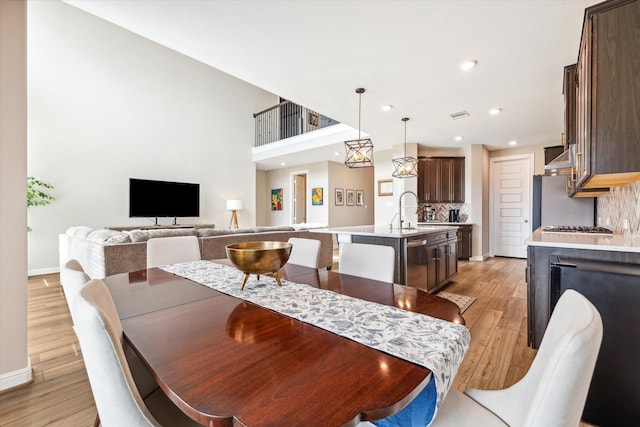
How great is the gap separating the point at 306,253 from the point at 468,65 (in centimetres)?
241

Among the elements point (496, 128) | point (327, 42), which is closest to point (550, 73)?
point (496, 128)

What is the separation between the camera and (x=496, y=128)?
4836mm

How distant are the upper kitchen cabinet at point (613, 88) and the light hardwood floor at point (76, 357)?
1.42 m

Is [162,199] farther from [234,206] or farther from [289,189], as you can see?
[289,189]

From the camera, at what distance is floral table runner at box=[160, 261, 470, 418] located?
76 centimetres

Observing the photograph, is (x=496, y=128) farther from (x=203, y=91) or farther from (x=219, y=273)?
(x=203, y=91)

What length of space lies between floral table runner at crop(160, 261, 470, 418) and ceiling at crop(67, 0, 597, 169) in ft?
6.24

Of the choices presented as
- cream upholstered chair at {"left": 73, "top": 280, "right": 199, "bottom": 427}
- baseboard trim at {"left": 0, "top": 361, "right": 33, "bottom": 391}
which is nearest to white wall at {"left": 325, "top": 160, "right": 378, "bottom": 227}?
baseboard trim at {"left": 0, "top": 361, "right": 33, "bottom": 391}

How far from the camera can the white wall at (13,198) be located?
69.3 inches

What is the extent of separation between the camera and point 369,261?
1.77 metres

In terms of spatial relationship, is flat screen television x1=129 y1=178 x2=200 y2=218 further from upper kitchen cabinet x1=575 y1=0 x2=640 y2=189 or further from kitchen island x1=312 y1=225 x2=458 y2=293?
upper kitchen cabinet x1=575 y1=0 x2=640 y2=189

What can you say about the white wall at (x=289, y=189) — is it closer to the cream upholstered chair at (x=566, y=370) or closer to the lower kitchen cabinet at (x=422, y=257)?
the lower kitchen cabinet at (x=422, y=257)

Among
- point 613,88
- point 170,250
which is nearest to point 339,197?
point 170,250

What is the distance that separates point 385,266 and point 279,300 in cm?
74
